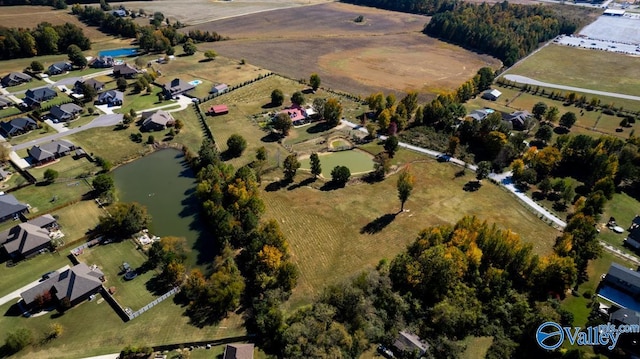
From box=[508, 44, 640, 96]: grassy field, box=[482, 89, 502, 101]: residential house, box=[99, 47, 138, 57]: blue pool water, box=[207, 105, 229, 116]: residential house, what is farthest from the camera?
box=[99, 47, 138, 57]: blue pool water

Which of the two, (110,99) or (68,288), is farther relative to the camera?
(110,99)

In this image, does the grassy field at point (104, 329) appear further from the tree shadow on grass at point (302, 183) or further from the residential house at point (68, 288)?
the tree shadow on grass at point (302, 183)

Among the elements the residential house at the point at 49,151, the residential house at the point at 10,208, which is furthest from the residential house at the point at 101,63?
the residential house at the point at 10,208

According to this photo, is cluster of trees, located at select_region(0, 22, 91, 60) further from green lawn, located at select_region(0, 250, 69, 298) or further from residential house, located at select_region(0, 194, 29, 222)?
green lawn, located at select_region(0, 250, 69, 298)

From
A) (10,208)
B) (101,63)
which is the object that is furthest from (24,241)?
(101,63)

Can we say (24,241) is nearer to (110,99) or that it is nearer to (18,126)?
(18,126)

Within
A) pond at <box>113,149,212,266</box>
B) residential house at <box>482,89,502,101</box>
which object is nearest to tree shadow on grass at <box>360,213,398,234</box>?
pond at <box>113,149,212,266</box>
